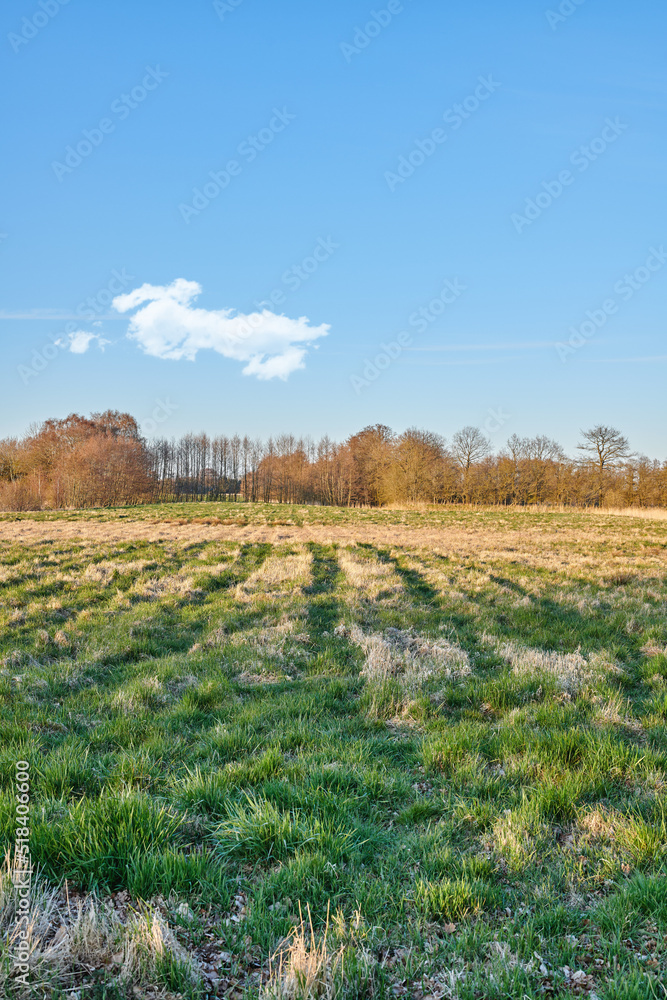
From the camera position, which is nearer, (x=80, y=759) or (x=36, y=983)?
(x=36, y=983)

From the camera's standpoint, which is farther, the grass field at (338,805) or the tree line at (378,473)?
the tree line at (378,473)

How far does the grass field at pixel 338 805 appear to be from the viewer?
2400mm

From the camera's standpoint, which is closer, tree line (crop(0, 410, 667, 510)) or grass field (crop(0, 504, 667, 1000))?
grass field (crop(0, 504, 667, 1000))

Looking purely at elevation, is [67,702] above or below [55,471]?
below

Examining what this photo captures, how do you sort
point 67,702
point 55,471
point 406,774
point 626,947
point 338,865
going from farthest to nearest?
point 55,471 → point 67,702 → point 406,774 → point 338,865 → point 626,947

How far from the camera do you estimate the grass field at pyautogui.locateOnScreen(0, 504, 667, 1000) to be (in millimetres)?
2400

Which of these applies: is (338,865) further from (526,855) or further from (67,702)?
(67,702)

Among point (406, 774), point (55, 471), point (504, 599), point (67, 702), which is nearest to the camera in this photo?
point (406, 774)

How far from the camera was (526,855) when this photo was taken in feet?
A: 10.2

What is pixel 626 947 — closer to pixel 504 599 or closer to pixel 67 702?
pixel 67 702

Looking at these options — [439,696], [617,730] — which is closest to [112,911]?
[439,696]

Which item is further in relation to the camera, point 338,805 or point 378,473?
point 378,473

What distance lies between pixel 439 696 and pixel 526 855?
8.23ft

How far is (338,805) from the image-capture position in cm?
357
